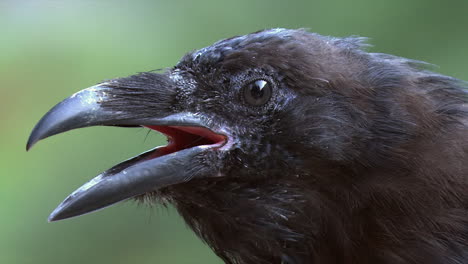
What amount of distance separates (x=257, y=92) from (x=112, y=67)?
263 centimetres

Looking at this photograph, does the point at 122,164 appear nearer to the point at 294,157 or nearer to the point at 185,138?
the point at 185,138

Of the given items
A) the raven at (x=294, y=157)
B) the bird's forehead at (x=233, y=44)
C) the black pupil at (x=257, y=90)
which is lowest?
the raven at (x=294, y=157)

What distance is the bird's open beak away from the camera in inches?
96.8

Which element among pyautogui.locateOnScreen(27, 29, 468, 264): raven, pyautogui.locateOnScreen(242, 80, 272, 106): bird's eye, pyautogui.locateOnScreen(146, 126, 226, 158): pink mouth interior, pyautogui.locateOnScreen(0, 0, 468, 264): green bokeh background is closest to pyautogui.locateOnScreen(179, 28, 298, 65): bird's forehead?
pyautogui.locateOnScreen(27, 29, 468, 264): raven

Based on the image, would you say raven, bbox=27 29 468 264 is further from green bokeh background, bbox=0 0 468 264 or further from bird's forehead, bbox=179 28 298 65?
green bokeh background, bbox=0 0 468 264

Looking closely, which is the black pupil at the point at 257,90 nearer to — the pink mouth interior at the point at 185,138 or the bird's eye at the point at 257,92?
the bird's eye at the point at 257,92

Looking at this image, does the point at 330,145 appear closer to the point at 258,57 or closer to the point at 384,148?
the point at 384,148

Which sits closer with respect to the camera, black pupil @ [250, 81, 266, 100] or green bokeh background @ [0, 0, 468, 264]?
black pupil @ [250, 81, 266, 100]

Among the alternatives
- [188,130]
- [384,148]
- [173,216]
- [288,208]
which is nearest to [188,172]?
[188,130]

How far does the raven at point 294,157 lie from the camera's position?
2512 millimetres

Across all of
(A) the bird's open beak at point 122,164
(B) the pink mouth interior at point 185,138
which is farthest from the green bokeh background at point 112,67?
(A) the bird's open beak at point 122,164

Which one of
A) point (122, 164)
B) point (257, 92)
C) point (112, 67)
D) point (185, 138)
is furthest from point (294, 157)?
point (112, 67)

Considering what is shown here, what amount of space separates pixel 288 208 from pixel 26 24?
356cm

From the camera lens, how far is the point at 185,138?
2684 millimetres
